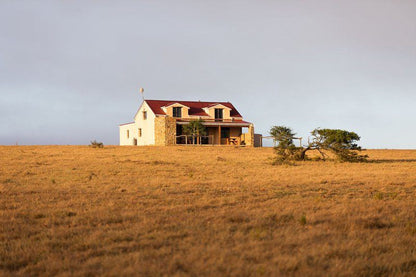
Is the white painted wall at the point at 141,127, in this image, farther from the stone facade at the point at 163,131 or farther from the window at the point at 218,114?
the window at the point at 218,114

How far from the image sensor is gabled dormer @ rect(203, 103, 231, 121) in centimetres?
4425

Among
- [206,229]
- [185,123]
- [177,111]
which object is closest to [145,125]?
[177,111]

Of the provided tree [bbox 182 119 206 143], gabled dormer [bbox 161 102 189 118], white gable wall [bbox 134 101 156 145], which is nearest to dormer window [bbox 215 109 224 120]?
gabled dormer [bbox 161 102 189 118]

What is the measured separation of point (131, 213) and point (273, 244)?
3551mm

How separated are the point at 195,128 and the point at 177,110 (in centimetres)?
360

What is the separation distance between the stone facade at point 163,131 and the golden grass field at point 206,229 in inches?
1055

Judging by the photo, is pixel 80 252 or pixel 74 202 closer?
pixel 80 252

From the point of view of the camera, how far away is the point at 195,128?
134 feet

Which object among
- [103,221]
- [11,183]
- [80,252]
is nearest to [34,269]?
[80,252]

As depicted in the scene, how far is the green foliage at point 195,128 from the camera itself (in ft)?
133

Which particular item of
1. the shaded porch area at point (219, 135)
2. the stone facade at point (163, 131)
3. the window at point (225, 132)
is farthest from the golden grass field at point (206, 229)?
the window at point (225, 132)

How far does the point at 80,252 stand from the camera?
5824 mm

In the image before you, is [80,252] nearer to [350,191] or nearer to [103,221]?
[103,221]

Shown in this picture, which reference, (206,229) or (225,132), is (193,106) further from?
(206,229)
